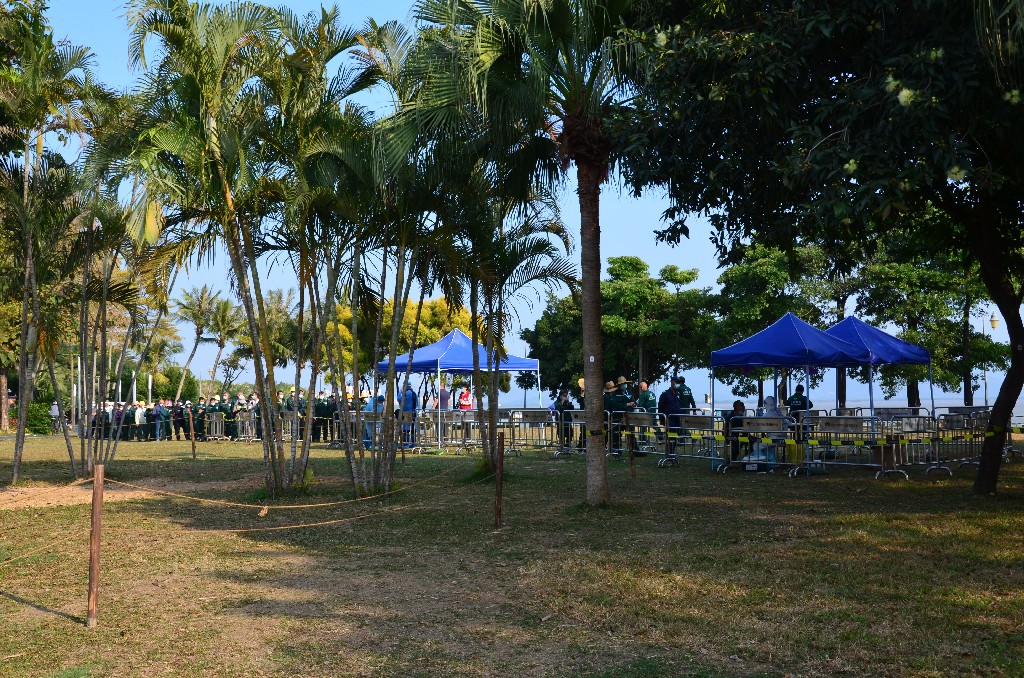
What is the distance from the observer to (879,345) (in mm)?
19859

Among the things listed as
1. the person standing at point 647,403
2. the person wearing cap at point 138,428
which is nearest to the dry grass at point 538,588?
the person standing at point 647,403

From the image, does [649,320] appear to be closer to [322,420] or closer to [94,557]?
[322,420]

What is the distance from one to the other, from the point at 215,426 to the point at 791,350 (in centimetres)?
1983

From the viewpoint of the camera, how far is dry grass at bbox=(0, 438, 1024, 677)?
5.90m

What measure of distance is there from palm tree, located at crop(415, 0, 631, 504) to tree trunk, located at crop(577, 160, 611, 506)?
12 millimetres

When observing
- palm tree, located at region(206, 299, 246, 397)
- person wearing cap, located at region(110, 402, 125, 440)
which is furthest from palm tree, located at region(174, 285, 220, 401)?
person wearing cap, located at region(110, 402, 125, 440)

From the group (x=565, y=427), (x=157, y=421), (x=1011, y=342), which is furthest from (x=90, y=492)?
(x=157, y=421)

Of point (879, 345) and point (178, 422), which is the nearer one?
point (879, 345)

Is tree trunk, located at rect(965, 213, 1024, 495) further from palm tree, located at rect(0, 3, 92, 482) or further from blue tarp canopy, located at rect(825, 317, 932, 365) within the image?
palm tree, located at rect(0, 3, 92, 482)

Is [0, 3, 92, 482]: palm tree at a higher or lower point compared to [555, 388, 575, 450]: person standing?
higher

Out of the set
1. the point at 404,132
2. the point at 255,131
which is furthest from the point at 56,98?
the point at 404,132

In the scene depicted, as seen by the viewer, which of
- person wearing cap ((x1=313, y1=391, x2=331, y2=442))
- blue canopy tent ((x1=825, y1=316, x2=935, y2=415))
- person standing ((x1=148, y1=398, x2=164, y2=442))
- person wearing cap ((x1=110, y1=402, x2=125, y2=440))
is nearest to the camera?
person wearing cap ((x1=110, y1=402, x2=125, y2=440))

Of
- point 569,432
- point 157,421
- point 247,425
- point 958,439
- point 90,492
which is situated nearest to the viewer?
point 90,492

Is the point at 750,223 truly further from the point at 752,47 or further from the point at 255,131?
the point at 255,131
